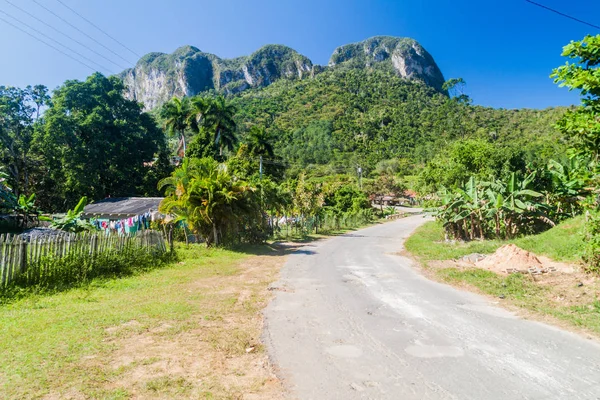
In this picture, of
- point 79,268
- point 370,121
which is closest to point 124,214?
point 79,268

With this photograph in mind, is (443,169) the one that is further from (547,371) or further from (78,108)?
(78,108)

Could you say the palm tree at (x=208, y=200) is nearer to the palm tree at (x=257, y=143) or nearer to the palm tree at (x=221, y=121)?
the palm tree at (x=221, y=121)

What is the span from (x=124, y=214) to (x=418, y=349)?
22.9 metres

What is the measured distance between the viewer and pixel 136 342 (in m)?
5.19

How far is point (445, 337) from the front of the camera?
212 inches

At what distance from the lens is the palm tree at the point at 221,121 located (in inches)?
1676

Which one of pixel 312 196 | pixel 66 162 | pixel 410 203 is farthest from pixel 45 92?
pixel 410 203

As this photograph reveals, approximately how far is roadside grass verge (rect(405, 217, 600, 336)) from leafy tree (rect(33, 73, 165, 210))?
31563 mm

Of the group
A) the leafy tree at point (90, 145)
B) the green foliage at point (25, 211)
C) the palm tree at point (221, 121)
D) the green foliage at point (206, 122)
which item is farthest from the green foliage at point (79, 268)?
the palm tree at point (221, 121)

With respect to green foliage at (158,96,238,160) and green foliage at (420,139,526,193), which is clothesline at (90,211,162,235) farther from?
green foliage at (158,96,238,160)

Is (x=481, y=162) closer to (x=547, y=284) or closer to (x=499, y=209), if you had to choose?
(x=499, y=209)

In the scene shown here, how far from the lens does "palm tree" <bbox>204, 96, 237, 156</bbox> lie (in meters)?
42.6

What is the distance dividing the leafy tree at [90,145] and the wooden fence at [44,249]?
25.9 metres

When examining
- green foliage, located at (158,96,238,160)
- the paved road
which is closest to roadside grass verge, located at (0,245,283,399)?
the paved road
